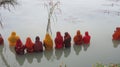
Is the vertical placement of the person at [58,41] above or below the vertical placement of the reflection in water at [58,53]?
above

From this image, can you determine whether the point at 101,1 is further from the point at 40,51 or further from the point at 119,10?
the point at 40,51

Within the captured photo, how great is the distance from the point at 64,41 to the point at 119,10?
408 centimetres

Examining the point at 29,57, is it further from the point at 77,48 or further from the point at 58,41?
the point at 77,48

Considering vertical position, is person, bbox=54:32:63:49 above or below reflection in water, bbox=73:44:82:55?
above

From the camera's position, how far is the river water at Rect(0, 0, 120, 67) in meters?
7.10

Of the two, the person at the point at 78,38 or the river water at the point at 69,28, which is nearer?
the river water at the point at 69,28

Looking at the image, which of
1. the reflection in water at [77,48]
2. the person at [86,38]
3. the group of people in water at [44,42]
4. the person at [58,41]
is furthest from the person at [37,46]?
the person at [86,38]

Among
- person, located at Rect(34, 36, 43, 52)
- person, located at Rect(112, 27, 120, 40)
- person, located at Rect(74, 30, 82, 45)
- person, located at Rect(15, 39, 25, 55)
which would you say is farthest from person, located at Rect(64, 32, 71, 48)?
person, located at Rect(112, 27, 120, 40)

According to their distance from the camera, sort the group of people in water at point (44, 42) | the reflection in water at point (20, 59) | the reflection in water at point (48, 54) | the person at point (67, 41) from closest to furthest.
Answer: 1. the reflection in water at point (20, 59)
2. the group of people in water at point (44, 42)
3. the reflection in water at point (48, 54)
4. the person at point (67, 41)

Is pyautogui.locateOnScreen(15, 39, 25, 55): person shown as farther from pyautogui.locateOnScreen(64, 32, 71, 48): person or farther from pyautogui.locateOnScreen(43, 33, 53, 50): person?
pyautogui.locateOnScreen(64, 32, 71, 48): person

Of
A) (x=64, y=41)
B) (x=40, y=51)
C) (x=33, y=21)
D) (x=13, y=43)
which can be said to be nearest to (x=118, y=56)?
(x=64, y=41)

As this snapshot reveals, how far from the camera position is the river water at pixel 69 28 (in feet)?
23.3

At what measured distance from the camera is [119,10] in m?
11.0

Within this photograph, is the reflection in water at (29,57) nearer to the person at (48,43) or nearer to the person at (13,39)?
the person at (48,43)
